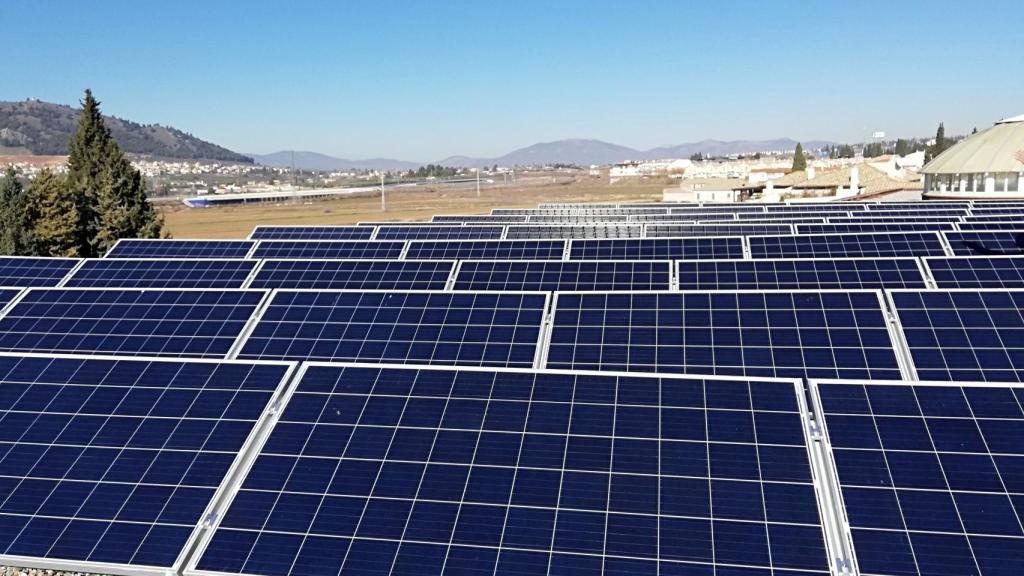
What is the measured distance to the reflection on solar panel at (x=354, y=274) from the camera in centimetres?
1995

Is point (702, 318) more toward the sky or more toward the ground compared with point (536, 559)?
more toward the sky

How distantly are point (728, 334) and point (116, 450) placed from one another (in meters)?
8.82

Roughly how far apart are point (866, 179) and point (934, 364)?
2993 inches

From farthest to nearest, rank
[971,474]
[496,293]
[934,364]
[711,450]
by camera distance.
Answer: [496,293] → [934,364] → [711,450] → [971,474]

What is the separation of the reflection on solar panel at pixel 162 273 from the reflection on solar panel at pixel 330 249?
3787 millimetres

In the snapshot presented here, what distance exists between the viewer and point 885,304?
11758 millimetres

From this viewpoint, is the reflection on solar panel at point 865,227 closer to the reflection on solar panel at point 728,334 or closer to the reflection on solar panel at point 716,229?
the reflection on solar panel at point 716,229

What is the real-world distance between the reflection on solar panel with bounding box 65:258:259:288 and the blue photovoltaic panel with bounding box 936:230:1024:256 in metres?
22.4

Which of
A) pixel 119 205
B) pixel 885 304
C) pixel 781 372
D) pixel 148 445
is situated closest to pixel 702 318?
pixel 781 372

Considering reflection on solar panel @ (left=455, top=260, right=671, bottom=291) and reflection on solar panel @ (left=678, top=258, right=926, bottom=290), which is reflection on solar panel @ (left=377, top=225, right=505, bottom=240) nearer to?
reflection on solar panel @ (left=455, top=260, right=671, bottom=291)

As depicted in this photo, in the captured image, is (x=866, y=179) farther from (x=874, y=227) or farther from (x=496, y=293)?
(x=496, y=293)

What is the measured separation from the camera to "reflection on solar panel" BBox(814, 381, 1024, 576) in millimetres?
6352

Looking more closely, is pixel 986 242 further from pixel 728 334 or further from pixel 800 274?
pixel 728 334

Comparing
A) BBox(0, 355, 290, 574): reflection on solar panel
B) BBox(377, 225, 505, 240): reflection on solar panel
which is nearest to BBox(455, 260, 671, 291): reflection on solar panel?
BBox(0, 355, 290, 574): reflection on solar panel
